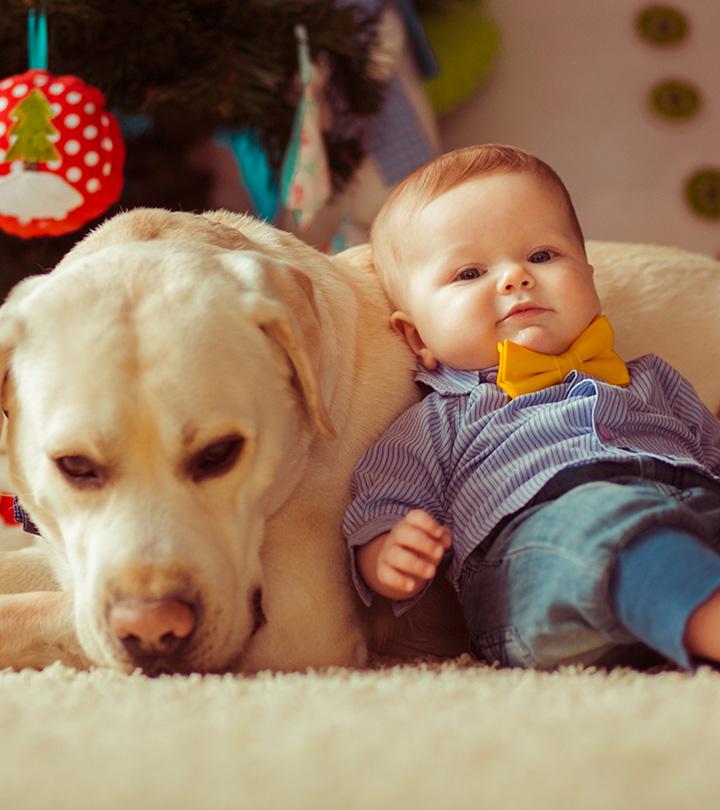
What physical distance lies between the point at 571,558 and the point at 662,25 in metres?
3.22

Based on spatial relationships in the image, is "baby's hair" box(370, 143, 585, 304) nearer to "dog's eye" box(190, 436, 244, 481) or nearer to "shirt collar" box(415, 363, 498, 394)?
"shirt collar" box(415, 363, 498, 394)

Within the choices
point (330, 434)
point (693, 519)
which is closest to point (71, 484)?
point (330, 434)

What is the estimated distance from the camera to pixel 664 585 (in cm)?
116

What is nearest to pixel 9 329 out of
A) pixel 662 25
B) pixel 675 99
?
pixel 675 99

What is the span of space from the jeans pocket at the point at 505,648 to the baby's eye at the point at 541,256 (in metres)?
0.62

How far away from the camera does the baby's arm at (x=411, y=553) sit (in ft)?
4.48

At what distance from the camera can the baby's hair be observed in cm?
177

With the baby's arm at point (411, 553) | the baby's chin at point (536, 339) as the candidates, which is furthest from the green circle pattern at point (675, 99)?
the baby's arm at point (411, 553)

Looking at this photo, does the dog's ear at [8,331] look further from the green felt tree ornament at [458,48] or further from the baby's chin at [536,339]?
the green felt tree ornament at [458,48]

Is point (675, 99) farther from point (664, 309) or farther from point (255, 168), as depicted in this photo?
point (664, 309)

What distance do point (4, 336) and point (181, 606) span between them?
1.47ft

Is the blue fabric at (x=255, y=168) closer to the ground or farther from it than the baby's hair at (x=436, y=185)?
closer to the ground

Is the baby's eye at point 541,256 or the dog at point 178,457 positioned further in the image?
the baby's eye at point 541,256

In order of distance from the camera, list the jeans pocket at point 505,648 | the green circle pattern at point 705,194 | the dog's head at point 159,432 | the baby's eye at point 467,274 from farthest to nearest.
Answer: the green circle pattern at point 705,194
the baby's eye at point 467,274
the jeans pocket at point 505,648
the dog's head at point 159,432
